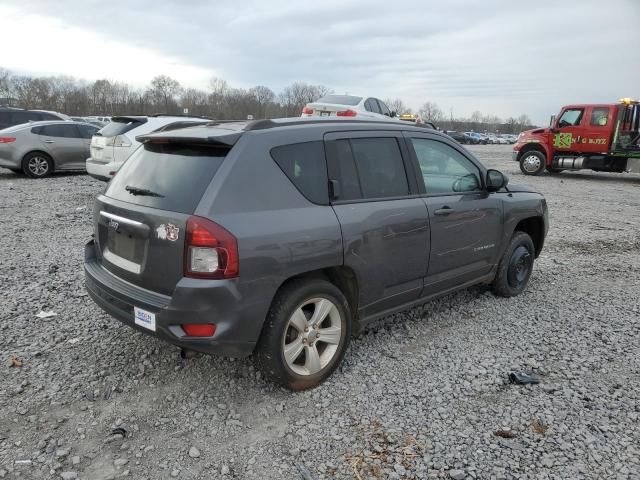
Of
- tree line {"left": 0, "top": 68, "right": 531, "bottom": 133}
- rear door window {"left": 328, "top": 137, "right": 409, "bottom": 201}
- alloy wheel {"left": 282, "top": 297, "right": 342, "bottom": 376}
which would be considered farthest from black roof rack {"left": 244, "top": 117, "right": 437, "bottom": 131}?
tree line {"left": 0, "top": 68, "right": 531, "bottom": 133}

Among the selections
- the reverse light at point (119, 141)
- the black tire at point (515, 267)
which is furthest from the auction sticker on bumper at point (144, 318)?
the reverse light at point (119, 141)

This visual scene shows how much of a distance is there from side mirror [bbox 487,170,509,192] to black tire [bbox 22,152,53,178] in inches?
478

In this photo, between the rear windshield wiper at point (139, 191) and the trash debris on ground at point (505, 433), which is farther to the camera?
the rear windshield wiper at point (139, 191)

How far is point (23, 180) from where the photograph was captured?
41.1 feet

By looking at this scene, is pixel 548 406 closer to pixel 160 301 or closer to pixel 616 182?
pixel 160 301

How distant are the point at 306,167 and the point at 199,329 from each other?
1226 mm

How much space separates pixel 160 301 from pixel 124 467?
884mm

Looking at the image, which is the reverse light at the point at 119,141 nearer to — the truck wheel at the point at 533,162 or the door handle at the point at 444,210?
the door handle at the point at 444,210

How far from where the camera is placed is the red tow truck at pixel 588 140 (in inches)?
635

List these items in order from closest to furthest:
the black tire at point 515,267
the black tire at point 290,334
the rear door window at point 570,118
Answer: the black tire at point 290,334
the black tire at point 515,267
the rear door window at point 570,118

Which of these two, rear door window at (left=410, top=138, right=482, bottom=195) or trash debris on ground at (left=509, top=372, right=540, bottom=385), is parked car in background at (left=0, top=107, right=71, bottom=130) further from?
trash debris on ground at (left=509, top=372, right=540, bottom=385)

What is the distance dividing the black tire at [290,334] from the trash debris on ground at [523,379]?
1.27 metres

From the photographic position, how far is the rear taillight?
269 centimetres

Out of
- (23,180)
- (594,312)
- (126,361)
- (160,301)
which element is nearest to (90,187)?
(23,180)
